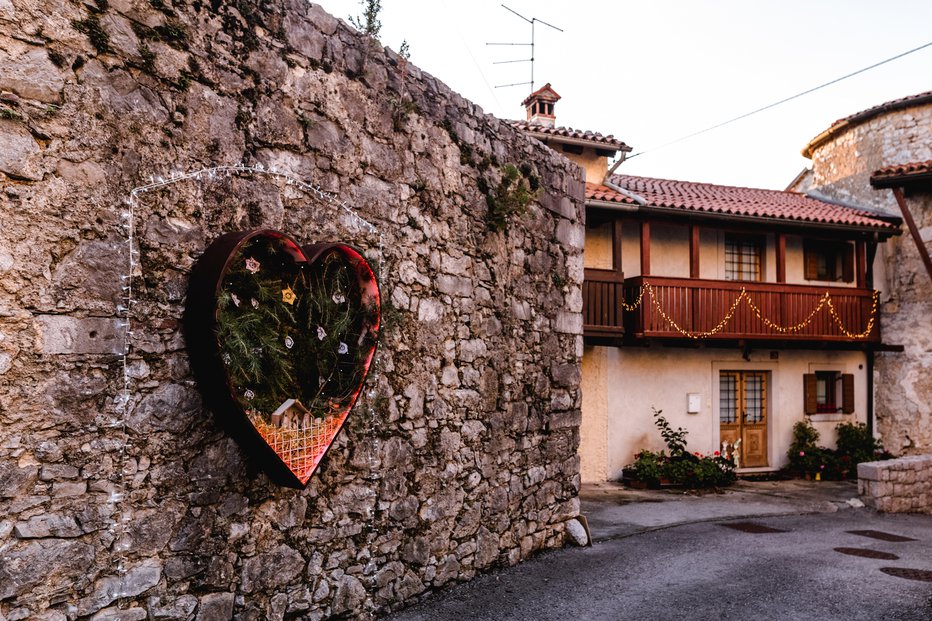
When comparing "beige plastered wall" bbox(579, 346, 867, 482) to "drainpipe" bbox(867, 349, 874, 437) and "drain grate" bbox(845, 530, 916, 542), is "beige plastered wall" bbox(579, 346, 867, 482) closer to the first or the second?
"drainpipe" bbox(867, 349, 874, 437)

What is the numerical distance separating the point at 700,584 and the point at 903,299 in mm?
11374

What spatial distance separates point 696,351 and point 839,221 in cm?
363

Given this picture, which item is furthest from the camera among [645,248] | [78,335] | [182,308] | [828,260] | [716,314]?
[828,260]

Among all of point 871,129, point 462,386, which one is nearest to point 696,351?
point 871,129

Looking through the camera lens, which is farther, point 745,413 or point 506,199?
point 745,413

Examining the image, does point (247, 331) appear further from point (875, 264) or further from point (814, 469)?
point (875, 264)

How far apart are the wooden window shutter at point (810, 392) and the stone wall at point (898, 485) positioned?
331 centimetres

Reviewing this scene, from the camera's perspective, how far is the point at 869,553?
7.56 metres

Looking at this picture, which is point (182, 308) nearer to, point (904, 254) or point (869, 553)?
point (869, 553)

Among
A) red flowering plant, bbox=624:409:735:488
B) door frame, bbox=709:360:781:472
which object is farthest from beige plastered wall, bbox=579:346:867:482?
red flowering plant, bbox=624:409:735:488

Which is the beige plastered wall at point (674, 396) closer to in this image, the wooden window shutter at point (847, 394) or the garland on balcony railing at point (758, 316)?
the wooden window shutter at point (847, 394)

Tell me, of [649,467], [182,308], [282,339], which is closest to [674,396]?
[649,467]

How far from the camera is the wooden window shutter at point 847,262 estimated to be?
1505 cm

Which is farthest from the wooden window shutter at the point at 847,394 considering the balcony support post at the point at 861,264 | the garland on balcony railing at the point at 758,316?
the balcony support post at the point at 861,264
